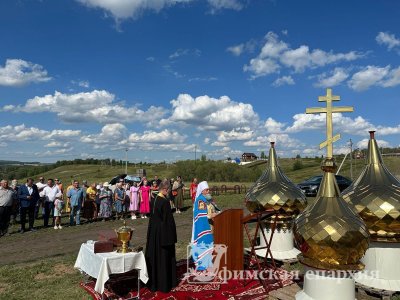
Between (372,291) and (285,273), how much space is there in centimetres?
189

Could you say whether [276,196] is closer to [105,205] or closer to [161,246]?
[161,246]

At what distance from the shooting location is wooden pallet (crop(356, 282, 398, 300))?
19.8 ft

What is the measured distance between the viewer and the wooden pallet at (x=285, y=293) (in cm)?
624

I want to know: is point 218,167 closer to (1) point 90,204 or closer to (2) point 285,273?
(1) point 90,204

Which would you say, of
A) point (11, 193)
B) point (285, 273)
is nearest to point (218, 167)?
point (11, 193)

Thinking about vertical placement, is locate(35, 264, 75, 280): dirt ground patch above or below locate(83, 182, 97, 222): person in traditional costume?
below

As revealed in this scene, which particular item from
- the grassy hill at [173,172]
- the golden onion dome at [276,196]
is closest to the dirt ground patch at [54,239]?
the golden onion dome at [276,196]

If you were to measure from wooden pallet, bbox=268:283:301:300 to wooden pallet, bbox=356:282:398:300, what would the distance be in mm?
1035

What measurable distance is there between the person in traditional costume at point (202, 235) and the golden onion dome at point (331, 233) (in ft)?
Answer: 8.71

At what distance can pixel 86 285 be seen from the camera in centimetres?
717

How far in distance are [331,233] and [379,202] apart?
71.1 inches

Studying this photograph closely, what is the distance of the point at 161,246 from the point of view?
6.66 m

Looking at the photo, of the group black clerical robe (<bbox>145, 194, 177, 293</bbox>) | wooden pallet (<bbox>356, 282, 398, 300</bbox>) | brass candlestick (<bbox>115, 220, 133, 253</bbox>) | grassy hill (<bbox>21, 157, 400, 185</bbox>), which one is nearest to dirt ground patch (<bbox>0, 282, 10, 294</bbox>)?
brass candlestick (<bbox>115, 220, 133, 253</bbox>)

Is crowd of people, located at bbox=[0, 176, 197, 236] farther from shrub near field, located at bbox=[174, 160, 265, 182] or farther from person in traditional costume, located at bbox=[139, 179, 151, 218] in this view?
shrub near field, located at bbox=[174, 160, 265, 182]
